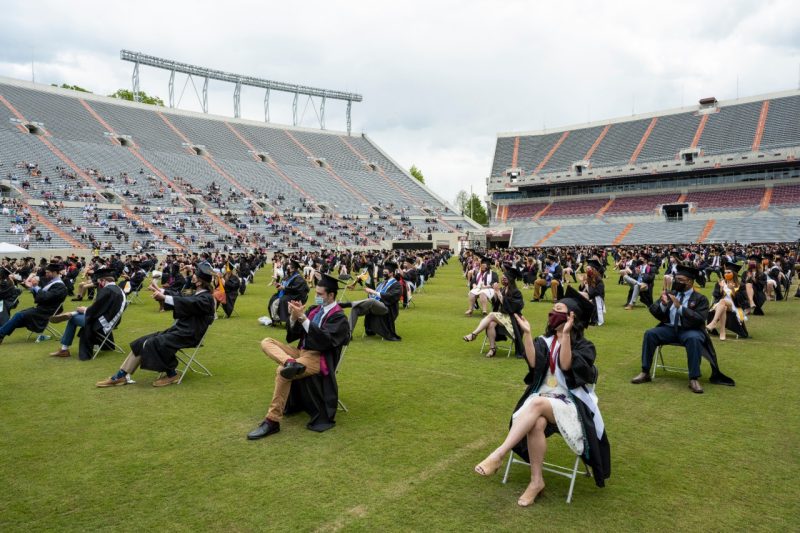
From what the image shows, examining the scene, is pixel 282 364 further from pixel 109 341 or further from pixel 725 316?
pixel 725 316

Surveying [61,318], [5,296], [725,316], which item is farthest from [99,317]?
[725,316]

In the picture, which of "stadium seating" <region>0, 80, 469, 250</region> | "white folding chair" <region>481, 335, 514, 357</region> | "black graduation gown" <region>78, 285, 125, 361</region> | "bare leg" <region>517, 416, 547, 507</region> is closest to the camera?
"bare leg" <region>517, 416, 547, 507</region>

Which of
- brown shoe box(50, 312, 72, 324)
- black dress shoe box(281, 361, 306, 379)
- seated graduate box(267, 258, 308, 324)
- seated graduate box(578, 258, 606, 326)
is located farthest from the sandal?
seated graduate box(578, 258, 606, 326)

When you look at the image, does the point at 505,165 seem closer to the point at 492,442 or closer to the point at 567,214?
the point at 567,214

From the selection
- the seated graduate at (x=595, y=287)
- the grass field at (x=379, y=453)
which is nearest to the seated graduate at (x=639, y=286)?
the seated graduate at (x=595, y=287)

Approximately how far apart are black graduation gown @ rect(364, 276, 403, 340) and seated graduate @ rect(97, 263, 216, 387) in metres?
4.07

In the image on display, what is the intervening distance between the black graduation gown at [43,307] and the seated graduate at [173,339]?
356 centimetres

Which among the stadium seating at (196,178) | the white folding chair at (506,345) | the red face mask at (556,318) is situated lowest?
the white folding chair at (506,345)

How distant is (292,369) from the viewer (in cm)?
564

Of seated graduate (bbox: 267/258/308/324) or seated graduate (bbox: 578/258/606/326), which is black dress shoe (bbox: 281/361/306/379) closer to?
seated graduate (bbox: 267/258/308/324)

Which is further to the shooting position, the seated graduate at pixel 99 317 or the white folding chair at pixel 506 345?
the white folding chair at pixel 506 345

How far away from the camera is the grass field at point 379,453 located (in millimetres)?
4012

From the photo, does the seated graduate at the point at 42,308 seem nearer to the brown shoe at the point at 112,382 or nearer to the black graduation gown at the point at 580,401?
the brown shoe at the point at 112,382

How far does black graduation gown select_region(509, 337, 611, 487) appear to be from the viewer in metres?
4.25
